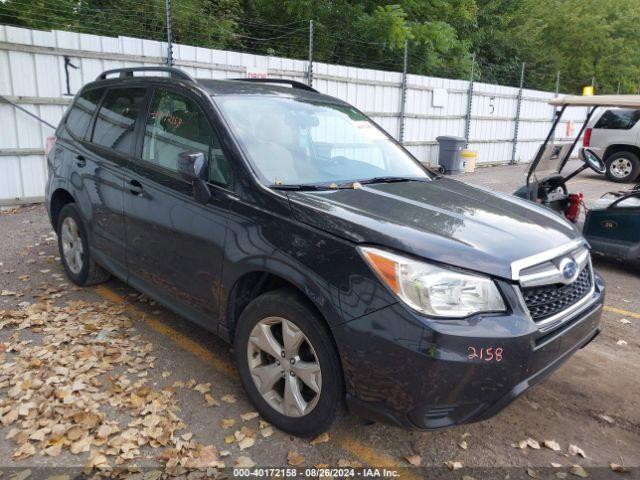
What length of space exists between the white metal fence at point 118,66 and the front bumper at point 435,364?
751 cm

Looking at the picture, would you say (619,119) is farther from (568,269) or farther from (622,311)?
(568,269)

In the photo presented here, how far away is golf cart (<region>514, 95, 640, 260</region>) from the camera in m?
5.87

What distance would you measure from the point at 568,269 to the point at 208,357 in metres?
2.44

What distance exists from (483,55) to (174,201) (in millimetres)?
24023

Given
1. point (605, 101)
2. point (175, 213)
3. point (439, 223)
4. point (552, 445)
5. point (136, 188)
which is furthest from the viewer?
point (605, 101)

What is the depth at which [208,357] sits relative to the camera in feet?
12.6

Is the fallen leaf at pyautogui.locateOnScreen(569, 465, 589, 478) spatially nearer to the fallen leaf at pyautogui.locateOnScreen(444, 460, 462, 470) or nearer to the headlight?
the fallen leaf at pyautogui.locateOnScreen(444, 460, 462, 470)

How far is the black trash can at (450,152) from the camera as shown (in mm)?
14461

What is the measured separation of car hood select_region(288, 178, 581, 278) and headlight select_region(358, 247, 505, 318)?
0.17 ft

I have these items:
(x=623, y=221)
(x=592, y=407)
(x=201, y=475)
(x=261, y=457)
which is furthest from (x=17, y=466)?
(x=623, y=221)

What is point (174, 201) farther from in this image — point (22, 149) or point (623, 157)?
point (623, 157)

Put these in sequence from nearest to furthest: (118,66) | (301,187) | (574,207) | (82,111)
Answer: (301,187), (82,111), (574,207), (118,66)

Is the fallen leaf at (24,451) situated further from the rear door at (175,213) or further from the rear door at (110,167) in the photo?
the rear door at (110,167)

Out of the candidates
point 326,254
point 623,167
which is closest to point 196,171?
point 326,254
